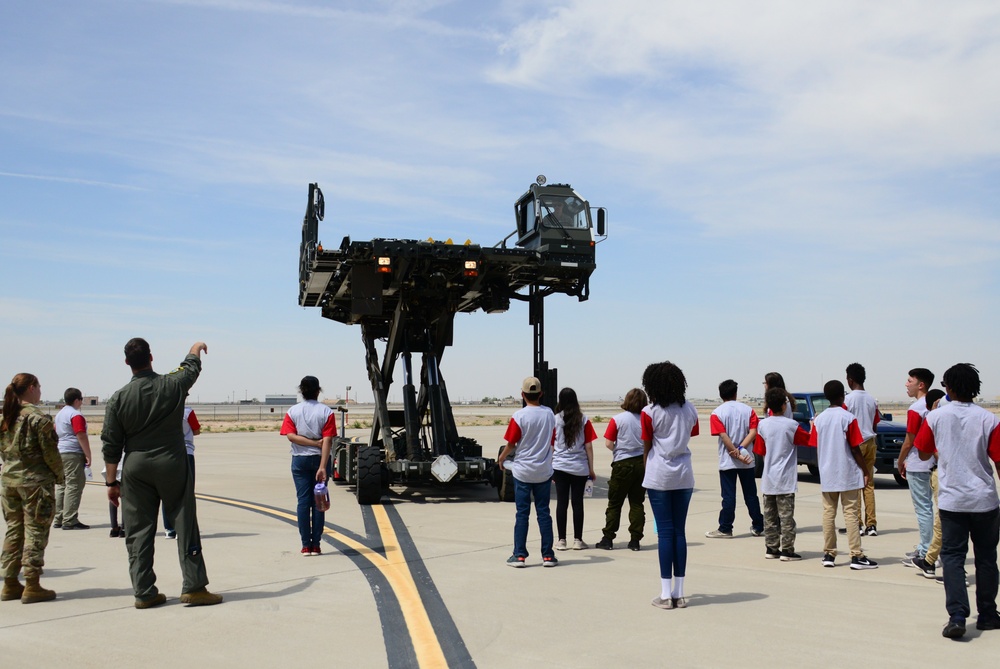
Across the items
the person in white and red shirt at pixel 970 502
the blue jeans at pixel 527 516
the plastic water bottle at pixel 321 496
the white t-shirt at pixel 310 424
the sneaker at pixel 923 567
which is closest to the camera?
the person in white and red shirt at pixel 970 502

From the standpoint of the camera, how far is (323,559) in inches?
350

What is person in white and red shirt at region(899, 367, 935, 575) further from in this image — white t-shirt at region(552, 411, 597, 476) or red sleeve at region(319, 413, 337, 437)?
red sleeve at region(319, 413, 337, 437)

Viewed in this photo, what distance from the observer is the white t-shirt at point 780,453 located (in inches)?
347

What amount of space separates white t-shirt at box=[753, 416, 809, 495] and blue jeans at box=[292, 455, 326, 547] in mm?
4519

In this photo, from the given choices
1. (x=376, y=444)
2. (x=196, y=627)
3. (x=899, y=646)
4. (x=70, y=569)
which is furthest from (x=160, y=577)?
(x=376, y=444)

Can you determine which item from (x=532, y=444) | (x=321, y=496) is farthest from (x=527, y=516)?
(x=321, y=496)

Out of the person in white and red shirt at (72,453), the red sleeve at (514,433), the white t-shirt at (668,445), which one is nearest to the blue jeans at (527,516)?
the red sleeve at (514,433)

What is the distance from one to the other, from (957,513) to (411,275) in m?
9.66

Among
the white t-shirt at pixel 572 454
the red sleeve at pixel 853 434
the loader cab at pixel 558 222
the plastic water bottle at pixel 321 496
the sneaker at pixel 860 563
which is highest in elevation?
the loader cab at pixel 558 222

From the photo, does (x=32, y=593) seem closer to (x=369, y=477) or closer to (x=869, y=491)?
(x=369, y=477)

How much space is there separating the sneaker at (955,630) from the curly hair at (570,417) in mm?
4392

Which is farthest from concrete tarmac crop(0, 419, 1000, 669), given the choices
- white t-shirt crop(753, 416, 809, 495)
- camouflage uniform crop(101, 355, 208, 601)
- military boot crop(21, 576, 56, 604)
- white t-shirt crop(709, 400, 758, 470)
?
white t-shirt crop(709, 400, 758, 470)

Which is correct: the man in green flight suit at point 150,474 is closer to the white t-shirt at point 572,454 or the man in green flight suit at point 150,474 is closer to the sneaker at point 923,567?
the white t-shirt at point 572,454

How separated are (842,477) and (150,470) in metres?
6.11
